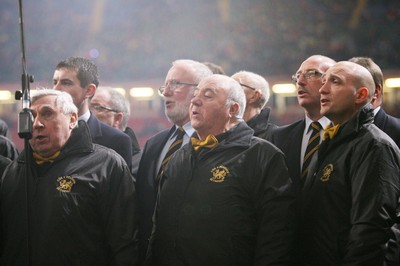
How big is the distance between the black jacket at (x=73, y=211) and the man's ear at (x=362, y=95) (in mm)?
977

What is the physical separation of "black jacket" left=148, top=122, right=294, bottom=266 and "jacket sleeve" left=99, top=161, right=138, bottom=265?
0.10 meters

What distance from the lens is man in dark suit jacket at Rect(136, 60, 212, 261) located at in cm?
283

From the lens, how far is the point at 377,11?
11.1 meters

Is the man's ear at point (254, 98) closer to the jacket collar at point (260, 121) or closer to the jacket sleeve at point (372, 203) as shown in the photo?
the jacket collar at point (260, 121)

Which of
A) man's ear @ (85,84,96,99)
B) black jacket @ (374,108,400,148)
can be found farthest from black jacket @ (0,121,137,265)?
black jacket @ (374,108,400,148)

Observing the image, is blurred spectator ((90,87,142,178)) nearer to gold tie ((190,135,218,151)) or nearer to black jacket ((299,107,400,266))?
gold tie ((190,135,218,151))

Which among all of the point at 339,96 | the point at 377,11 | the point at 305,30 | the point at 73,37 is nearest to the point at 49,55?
the point at 73,37

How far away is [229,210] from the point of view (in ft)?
7.48

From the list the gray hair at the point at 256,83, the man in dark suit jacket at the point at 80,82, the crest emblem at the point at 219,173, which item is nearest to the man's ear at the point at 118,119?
the man in dark suit jacket at the point at 80,82

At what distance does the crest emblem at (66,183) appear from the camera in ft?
7.86

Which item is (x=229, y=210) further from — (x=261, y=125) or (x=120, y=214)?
(x=261, y=125)

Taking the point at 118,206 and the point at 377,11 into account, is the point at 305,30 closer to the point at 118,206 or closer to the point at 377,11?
the point at 377,11

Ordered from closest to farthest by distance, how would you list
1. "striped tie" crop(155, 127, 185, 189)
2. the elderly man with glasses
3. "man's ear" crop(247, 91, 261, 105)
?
1. the elderly man with glasses
2. "striped tie" crop(155, 127, 185, 189)
3. "man's ear" crop(247, 91, 261, 105)

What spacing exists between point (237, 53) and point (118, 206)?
982 cm
